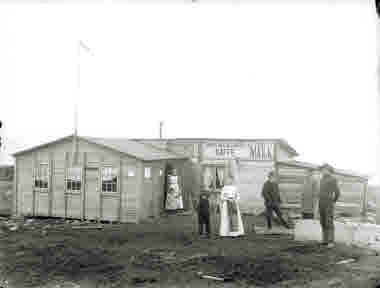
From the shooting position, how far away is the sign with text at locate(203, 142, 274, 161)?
20938 mm

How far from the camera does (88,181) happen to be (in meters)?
18.8

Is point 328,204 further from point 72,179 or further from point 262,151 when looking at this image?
point 72,179

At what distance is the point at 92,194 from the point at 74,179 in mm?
1214

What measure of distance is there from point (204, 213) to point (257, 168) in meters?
7.72

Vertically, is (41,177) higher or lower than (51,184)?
higher

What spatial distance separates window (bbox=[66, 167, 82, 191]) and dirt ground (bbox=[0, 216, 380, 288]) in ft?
13.9

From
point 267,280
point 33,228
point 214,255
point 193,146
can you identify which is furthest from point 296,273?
point 193,146

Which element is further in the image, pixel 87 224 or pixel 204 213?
pixel 87 224

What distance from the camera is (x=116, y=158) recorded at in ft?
60.4

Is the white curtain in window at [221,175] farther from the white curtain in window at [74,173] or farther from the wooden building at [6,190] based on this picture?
the wooden building at [6,190]

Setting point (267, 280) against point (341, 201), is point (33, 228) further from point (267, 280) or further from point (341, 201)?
point (341, 201)

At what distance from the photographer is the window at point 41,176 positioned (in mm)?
19688

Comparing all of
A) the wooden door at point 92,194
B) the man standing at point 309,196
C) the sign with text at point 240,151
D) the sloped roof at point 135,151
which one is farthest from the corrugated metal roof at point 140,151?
the man standing at point 309,196

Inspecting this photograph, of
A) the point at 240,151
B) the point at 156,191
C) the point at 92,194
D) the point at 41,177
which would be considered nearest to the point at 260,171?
the point at 240,151
